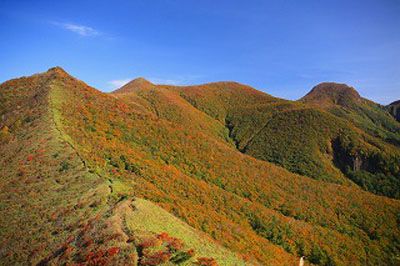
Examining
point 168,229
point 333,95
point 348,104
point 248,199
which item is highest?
point 333,95

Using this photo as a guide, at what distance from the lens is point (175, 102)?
84.6 m

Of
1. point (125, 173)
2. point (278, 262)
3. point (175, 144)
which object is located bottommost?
point (278, 262)

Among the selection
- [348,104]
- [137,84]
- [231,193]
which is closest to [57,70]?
[231,193]

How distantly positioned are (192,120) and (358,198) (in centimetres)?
4429

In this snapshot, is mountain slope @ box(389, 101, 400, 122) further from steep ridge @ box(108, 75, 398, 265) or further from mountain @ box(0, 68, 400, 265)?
steep ridge @ box(108, 75, 398, 265)

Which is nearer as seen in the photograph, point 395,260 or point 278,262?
point 278,262

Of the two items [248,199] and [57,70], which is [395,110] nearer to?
[248,199]

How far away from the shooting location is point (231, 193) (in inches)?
1278

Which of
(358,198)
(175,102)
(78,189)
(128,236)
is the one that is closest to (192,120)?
(175,102)

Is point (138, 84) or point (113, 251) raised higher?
point (138, 84)

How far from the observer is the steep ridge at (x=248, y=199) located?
2372cm

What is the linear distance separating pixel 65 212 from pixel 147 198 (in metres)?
5.47

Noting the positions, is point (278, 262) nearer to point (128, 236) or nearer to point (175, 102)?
point (128, 236)

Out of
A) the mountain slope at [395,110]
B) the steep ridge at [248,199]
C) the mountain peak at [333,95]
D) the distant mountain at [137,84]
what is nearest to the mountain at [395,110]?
the mountain slope at [395,110]
